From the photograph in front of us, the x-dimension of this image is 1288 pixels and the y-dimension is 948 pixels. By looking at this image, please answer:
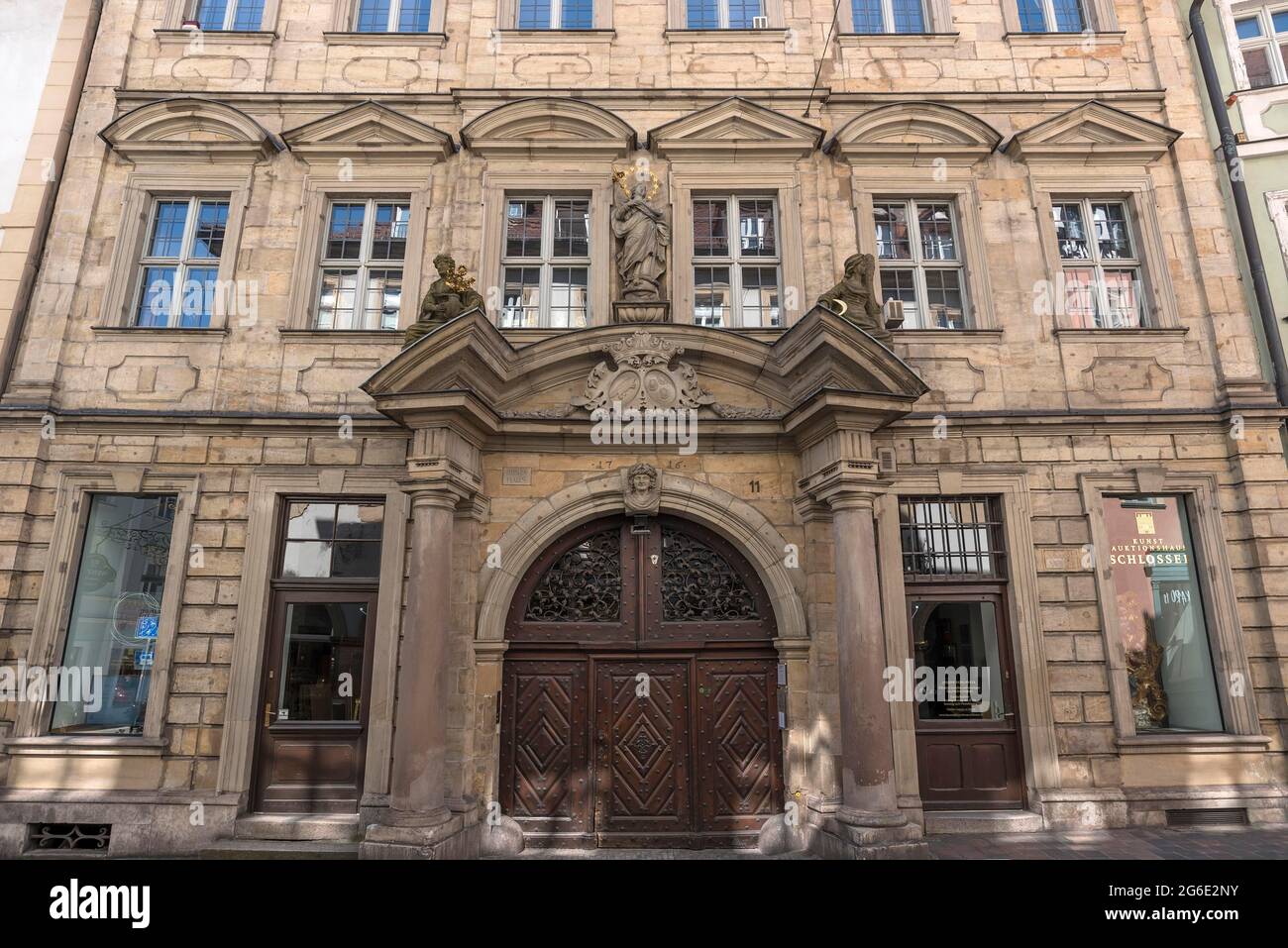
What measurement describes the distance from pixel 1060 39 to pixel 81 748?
1364 cm

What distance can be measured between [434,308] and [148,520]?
13.0ft

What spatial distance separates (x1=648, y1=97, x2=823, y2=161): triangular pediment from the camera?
8562 millimetres

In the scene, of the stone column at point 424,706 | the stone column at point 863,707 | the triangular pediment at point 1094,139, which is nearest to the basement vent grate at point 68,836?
→ the stone column at point 424,706

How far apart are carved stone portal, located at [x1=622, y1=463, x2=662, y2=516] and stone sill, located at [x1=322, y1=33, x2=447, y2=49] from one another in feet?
19.9

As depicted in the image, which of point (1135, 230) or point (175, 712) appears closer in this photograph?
point (175, 712)

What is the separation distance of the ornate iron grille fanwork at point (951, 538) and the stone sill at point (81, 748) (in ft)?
25.5

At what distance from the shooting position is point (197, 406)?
7918mm

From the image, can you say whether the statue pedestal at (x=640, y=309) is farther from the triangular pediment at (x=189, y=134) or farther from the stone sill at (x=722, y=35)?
the triangular pediment at (x=189, y=134)

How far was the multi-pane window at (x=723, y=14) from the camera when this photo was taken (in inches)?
365

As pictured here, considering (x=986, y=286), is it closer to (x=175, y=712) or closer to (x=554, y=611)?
(x=554, y=611)

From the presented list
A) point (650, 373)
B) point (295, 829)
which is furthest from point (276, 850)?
point (650, 373)

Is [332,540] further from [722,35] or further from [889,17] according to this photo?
[889,17]

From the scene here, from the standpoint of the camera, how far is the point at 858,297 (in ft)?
23.9
